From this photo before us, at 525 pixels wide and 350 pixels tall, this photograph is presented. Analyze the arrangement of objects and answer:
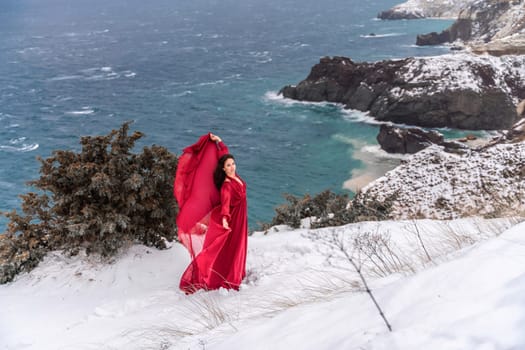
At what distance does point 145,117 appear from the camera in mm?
38562

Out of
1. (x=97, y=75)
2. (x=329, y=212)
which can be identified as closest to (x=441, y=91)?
(x=329, y=212)

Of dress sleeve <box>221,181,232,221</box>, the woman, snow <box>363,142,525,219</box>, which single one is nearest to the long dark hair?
the woman

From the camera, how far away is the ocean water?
2958 centimetres

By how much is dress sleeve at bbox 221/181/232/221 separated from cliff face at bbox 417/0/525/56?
5462 centimetres

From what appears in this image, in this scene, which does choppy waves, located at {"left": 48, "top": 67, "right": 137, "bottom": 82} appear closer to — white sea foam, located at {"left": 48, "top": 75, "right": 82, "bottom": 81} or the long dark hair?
white sea foam, located at {"left": 48, "top": 75, "right": 82, "bottom": 81}

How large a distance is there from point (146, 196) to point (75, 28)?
9308 cm

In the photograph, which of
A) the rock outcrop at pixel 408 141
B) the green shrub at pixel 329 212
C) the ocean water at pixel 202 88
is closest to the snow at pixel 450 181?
the green shrub at pixel 329 212

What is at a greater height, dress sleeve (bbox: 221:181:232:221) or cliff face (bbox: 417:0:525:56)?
cliff face (bbox: 417:0:525:56)

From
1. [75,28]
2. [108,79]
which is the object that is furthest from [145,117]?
[75,28]

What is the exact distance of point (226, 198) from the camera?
647cm

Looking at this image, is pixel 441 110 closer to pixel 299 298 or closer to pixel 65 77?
pixel 299 298

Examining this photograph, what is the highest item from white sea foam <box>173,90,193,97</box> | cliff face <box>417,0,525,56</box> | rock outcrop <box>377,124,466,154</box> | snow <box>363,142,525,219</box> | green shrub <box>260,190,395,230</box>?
cliff face <box>417,0,525,56</box>

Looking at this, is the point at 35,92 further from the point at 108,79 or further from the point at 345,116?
the point at 345,116

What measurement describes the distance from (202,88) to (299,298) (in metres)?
44.0
